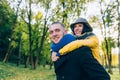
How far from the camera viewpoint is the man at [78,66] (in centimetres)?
356

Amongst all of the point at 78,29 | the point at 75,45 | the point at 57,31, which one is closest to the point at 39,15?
the point at 78,29

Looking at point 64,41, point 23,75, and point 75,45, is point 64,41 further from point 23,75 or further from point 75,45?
point 23,75

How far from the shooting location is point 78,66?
11.9 feet

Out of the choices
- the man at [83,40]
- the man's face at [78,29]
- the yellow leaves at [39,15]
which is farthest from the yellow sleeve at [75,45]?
the yellow leaves at [39,15]

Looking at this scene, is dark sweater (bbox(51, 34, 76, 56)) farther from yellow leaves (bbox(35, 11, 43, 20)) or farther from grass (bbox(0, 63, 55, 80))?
yellow leaves (bbox(35, 11, 43, 20))

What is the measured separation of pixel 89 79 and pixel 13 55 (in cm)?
7336

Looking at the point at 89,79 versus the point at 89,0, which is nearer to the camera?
the point at 89,79

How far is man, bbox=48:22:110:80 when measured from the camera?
3.56 meters

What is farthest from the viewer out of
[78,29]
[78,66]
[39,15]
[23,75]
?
[39,15]

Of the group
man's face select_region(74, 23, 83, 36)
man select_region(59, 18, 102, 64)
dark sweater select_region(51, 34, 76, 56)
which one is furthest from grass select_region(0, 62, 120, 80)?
dark sweater select_region(51, 34, 76, 56)

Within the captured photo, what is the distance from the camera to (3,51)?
7238 centimetres

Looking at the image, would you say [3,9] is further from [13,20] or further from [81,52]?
[81,52]

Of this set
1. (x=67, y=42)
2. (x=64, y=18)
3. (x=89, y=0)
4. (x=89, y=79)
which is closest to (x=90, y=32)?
(x=67, y=42)

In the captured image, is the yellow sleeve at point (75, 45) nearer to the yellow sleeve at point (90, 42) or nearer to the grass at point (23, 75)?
the yellow sleeve at point (90, 42)
